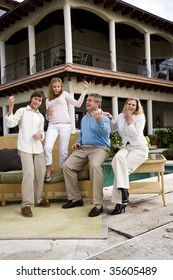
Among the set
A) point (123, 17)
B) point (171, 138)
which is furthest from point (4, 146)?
point (171, 138)

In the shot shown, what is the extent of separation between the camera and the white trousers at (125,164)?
→ 4008 millimetres

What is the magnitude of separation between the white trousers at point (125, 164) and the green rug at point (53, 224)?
37 centimetres

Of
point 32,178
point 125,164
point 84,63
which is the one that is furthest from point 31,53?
point 125,164

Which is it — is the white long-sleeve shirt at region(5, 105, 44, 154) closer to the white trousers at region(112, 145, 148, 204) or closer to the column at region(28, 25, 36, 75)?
the white trousers at region(112, 145, 148, 204)

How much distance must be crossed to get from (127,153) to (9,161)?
2002mm

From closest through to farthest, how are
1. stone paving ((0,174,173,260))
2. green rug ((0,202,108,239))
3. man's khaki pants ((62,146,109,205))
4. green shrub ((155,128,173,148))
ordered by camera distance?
1. stone paving ((0,174,173,260))
2. green rug ((0,202,108,239))
3. man's khaki pants ((62,146,109,205))
4. green shrub ((155,128,173,148))

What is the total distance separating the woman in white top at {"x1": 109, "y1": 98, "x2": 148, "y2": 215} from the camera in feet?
13.2

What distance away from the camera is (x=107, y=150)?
4477 mm

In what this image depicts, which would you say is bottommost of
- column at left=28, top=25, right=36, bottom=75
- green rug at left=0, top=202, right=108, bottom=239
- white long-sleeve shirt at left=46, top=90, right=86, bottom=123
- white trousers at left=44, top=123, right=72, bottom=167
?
green rug at left=0, top=202, right=108, bottom=239

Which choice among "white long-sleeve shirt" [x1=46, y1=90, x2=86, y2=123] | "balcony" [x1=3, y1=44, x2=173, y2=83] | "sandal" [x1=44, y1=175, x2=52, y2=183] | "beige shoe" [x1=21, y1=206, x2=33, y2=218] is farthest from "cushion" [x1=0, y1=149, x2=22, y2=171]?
"balcony" [x1=3, y1=44, x2=173, y2=83]

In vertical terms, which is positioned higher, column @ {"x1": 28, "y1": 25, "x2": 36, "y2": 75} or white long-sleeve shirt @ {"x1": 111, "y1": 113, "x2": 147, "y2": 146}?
column @ {"x1": 28, "y1": 25, "x2": 36, "y2": 75}

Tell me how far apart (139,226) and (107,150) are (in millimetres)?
1346

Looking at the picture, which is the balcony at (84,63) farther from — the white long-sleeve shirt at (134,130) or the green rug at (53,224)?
the green rug at (53,224)
